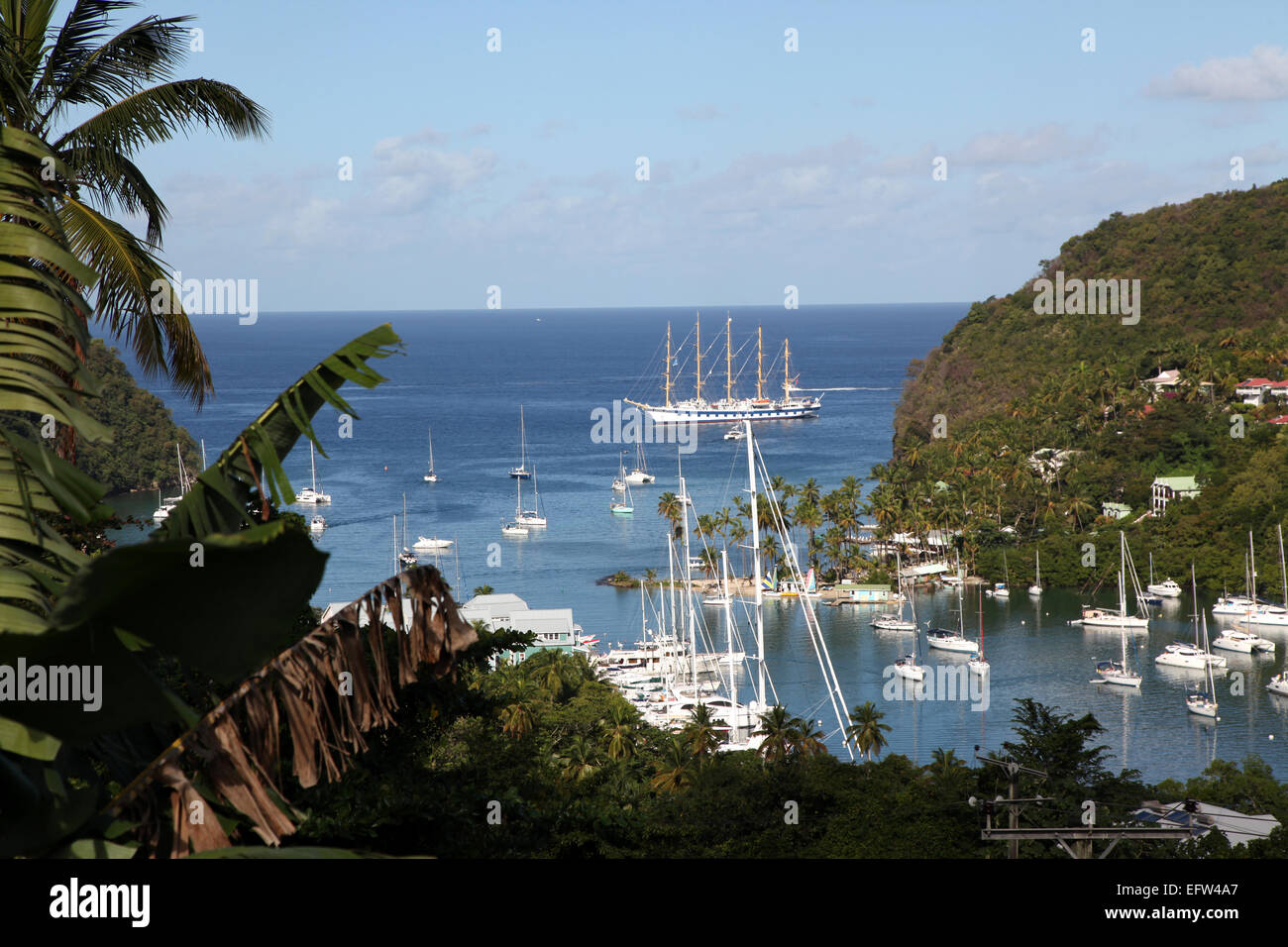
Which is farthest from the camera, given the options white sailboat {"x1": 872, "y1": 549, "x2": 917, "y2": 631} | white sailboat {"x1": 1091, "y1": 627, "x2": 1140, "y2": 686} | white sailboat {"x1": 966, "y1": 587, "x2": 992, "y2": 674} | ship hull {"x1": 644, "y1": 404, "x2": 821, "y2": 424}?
ship hull {"x1": 644, "y1": 404, "x2": 821, "y2": 424}

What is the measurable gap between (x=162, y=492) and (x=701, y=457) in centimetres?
3332

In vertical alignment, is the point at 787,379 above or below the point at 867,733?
above

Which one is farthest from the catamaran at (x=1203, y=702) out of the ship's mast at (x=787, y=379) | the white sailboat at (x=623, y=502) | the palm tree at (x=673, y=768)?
the ship's mast at (x=787, y=379)

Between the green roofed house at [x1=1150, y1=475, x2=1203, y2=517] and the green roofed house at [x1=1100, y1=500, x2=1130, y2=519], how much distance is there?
1.04 meters

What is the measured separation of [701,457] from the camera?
252ft

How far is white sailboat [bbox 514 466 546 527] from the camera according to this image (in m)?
55.2

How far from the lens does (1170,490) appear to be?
48.5 metres

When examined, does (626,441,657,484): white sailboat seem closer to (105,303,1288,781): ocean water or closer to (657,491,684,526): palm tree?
(105,303,1288,781): ocean water

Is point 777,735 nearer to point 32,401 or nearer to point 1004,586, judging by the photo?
point 32,401

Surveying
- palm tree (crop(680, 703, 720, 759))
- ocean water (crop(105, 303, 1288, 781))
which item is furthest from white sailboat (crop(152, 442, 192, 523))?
palm tree (crop(680, 703, 720, 759))

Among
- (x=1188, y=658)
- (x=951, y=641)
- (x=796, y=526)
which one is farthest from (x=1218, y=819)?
(x=796, y=526)

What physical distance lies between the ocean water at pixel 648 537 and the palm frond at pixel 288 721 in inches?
19.3

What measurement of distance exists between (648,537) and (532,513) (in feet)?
24.4
